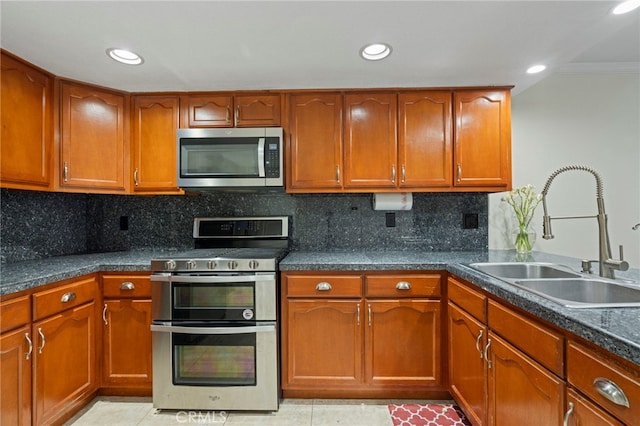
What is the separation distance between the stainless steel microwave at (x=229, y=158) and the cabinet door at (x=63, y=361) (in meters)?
0.99

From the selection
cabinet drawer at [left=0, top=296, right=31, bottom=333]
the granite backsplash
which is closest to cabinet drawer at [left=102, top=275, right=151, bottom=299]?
cabinet drawer at [left=0, top=296, right=31, bottom=333]

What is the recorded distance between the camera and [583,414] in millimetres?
873

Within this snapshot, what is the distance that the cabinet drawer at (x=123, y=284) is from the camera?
190cm

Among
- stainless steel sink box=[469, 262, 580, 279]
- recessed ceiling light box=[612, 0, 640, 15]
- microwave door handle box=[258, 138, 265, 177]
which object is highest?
recessed ceiling light box=[612, 0, 640, 15]

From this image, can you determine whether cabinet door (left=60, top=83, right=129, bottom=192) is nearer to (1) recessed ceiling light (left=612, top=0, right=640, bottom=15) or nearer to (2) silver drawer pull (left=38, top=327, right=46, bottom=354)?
(2) silver drawer pull (left=38, top=327, right=46, bottom=354)

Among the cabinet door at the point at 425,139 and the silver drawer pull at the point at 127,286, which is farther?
the cabinet door at the point at 425,139

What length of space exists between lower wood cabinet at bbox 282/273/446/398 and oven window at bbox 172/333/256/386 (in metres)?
0.23

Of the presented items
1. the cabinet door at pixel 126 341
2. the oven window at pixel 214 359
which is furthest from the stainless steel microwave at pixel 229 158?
the oven window at pixel 214 359

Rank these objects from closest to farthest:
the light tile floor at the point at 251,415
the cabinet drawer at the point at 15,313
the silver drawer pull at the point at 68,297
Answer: the cabinet drawer at the point at 15,313 < the silver drawer pull at the point at 68,297 < the light tile floor at the point at 251,415

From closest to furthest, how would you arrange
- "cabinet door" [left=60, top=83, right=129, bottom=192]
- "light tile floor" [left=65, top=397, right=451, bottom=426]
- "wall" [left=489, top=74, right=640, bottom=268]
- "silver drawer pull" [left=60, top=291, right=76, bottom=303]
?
"silver drawer pull" [left=60, top=291, right=76, bottom=303] < "light tile floor" [left=65, top=397, right=451, bottom=426] < "cabinet door" [left=60, top=83, right=129, bottom=192] < "wall" [left=489, top=74, right=640, bottom=268]

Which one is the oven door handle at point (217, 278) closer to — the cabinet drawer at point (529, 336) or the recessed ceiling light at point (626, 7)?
the cabinet drawer at point (529, 336)

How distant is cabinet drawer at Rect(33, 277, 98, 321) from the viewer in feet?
4.91

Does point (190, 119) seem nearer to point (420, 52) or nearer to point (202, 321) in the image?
point (202, 321)

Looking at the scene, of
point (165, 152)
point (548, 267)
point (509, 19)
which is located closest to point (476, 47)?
A: point (509, 19)
